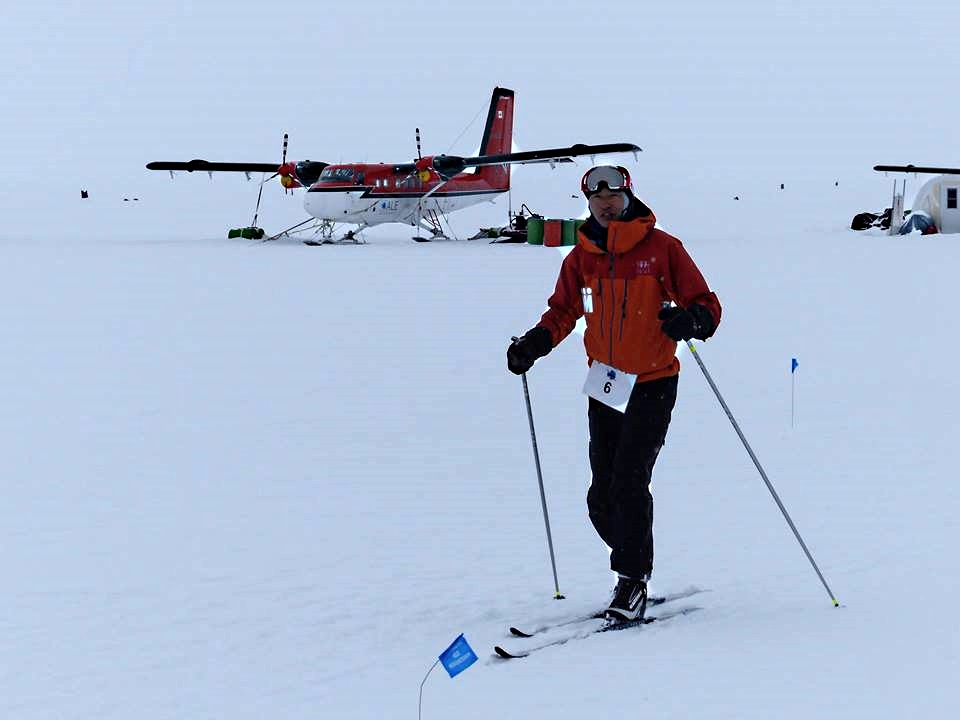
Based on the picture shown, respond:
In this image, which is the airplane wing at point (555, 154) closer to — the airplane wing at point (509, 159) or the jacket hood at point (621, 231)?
the airplane wing at point (509, 159)

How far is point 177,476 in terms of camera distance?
326 inches

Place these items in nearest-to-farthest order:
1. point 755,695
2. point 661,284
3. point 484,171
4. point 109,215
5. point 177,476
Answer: point 755,695 → point 661,284 → point 177,476 → point 484,171 → point 109,215

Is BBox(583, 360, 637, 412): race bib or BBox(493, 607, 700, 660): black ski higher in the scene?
BBox(583, 360, 637, 412): race bib

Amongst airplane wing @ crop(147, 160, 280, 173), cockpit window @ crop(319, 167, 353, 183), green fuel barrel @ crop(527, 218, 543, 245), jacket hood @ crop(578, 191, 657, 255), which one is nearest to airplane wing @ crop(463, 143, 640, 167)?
green fuel barrel @ crop(527, 218, 543, 245)

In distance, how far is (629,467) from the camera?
539cm

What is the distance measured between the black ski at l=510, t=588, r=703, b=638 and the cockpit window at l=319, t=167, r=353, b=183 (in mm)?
25836

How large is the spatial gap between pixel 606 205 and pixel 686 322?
76 cm

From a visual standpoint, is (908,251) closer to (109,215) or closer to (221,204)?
(109,215)

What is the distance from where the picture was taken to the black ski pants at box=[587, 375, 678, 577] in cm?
539

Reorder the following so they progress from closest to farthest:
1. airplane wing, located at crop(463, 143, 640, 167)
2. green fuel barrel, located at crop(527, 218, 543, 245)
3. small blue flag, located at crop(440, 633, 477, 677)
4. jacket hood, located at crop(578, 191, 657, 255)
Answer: small blue flag, located at crop(440, 633, 477, 677), jacket hood, located at crop(578, 191, 657, 255), green fuel barrel, located at crop(527, 218, 543, 245), airplane wing, located at crop(463, 143, 640, 167)

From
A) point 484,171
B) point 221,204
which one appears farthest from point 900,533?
point 221,204

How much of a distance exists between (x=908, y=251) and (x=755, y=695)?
22685mm

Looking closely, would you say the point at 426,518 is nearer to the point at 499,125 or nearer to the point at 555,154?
the point at 555,154

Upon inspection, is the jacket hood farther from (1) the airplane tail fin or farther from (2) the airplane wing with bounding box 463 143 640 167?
(1) the airplane tail fin
